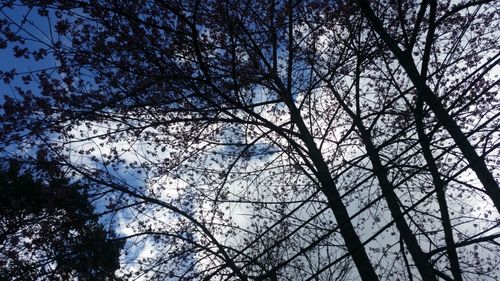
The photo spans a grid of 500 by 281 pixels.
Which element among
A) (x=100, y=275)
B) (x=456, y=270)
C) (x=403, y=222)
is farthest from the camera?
(x=100, y=275)

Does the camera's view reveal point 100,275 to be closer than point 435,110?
No

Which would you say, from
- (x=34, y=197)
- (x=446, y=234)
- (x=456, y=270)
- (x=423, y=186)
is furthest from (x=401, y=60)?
(x=34, y=197)

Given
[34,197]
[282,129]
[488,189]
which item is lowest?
[488,189]

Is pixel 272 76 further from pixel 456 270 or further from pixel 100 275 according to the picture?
pixel 100 275

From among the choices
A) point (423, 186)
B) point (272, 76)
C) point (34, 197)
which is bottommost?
point (423, 186)

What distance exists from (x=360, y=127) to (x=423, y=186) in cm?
214

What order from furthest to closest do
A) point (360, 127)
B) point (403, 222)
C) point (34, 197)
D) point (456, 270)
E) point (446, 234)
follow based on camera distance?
point (34, 197) → point (360, 127) → point (403, 222) → point (446, 234) → point (456, 270)

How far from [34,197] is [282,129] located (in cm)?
963

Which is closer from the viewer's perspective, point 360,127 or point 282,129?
point 282,129

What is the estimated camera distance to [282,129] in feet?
25.9

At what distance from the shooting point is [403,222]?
7320mm

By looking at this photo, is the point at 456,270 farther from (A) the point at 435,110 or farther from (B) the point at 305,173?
(B) the point at 305,173

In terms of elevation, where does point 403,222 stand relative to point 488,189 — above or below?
above

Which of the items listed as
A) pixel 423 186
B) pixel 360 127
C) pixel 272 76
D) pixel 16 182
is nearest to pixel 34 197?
pixel 16 182
